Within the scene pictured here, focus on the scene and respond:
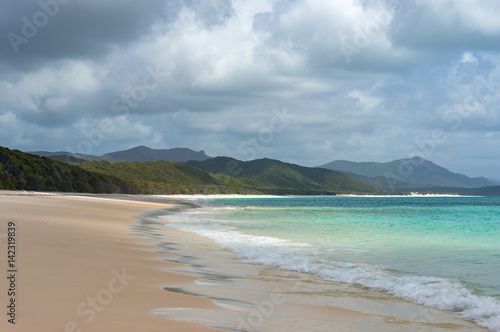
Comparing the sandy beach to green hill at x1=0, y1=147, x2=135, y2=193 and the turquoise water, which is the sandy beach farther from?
green hill at x1=0, y1=147, x2=135, y2=193

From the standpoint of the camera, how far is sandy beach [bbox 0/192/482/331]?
6.06 m

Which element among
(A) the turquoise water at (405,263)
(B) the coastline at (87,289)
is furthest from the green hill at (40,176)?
(B) the coastline at (87,289)

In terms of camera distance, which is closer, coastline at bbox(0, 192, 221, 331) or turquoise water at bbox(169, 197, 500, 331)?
coastline at bbox(0, 192, 221, 331)

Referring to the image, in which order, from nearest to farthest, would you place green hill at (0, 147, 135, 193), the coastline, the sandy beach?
the coastline < the sandy beach < green hill at (0, 147, 135, 193)

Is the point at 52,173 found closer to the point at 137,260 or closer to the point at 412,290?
the point at 137,260

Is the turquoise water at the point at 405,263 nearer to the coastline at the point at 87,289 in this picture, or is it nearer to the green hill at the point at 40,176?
the coastline at the point at 87,289

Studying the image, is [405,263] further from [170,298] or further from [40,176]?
[40,176]

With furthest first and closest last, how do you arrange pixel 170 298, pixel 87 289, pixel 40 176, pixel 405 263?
pixel 40 176 < pixel 405 263 < pixel 170 298 < pixel 87 289

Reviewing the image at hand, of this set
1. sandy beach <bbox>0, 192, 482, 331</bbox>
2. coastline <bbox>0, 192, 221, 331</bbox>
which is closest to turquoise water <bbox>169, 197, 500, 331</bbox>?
sandy beach <bbox>0, 192, 482, 331</bbox>

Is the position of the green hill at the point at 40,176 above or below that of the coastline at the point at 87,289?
above

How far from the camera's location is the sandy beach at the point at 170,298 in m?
6.06

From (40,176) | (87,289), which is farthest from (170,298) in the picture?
(40,176)

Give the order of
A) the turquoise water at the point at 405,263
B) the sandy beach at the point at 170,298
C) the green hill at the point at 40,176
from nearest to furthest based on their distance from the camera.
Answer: the sandy beach at the point at 170,298, the turquoise water at the point at 405,263, the green hill at the point at 40,176

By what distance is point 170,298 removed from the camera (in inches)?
304
